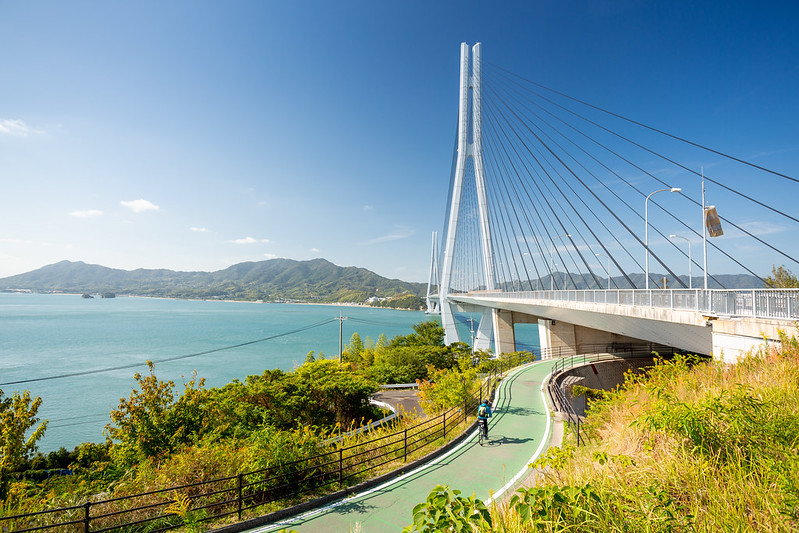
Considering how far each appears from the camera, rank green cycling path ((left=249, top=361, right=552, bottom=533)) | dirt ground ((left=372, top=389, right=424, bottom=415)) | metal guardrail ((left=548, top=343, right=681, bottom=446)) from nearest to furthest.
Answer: green cycling path ((left=249, top=361, right=552, bottom=533)) < metal guardrail ((left=548, top=343, right=681, bottom=446)) < dirt ground ((left=372, top=389, right=424, bottom=415))

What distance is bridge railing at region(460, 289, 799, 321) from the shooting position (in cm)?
823

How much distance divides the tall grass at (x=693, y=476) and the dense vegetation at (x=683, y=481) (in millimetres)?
11

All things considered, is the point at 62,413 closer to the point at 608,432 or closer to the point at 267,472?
the point at 267,472

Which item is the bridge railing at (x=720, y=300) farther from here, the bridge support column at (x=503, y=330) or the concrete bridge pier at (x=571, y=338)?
the bridge support column at (x=503, y=330)

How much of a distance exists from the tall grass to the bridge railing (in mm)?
3553

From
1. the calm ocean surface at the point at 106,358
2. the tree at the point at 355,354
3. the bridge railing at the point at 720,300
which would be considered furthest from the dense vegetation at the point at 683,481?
the calm ocean surface at the point at 106,358

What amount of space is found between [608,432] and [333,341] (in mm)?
80917

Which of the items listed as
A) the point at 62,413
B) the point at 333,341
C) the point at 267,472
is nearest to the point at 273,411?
the point at 267,472

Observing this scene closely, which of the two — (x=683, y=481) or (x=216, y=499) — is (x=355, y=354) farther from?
(x=683, y=481)

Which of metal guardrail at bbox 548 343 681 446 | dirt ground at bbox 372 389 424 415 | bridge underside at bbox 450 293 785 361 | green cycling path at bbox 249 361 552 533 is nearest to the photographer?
green cycling path at bbox 249 361 552 533

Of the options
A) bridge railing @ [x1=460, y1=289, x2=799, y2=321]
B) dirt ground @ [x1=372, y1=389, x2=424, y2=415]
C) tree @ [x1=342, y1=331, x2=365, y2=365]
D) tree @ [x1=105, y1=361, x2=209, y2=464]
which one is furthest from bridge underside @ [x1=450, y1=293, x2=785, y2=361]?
tree @ [x1=342, y1=331, x2=365, y2=365]

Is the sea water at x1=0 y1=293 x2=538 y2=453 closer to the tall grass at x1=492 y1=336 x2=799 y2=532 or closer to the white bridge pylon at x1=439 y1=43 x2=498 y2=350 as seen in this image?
the white bridge pylon at x1=439 y1=43 x2=498 y2=350

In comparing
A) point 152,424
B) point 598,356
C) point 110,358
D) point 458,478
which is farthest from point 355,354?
point 110,358

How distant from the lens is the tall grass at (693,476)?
3.00 meters
